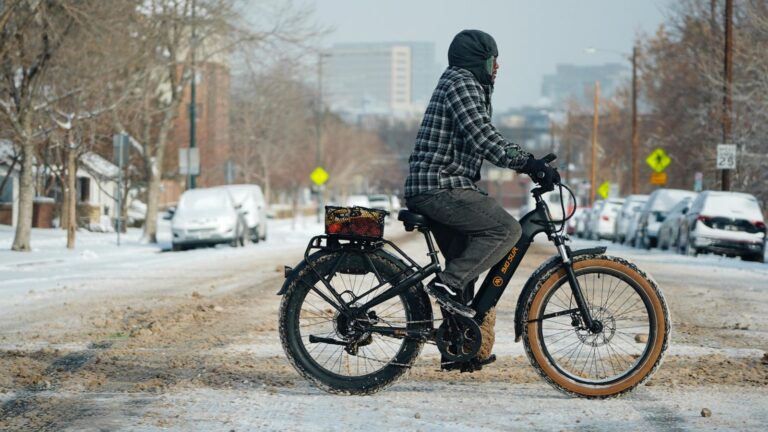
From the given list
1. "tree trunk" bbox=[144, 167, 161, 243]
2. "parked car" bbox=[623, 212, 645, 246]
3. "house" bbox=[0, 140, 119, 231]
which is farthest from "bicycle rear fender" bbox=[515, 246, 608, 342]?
"house" bbox=[0, 140, 119, 231]

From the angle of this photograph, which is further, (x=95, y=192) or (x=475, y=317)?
(x=95, y=192)

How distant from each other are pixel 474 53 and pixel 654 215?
99.6ft

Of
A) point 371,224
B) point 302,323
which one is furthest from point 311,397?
point 371,224

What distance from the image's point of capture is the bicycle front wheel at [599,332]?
696 cm

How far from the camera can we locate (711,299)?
50.8ft

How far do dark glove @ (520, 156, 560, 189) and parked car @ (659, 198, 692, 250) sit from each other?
25.6 meters

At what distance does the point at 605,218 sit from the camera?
48.6 meters

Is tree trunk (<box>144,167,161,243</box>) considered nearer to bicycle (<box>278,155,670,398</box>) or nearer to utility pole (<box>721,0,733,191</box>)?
utility pole (<box>721,0,733,191</box>)

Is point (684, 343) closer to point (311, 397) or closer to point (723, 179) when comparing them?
point (311, 397)

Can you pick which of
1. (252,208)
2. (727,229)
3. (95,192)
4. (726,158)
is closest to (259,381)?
(727,229)

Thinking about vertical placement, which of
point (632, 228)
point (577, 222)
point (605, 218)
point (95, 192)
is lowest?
point (577, 222)

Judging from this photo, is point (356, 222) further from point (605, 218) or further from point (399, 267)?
point (605, 218)

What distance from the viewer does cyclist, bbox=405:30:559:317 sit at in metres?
6.95

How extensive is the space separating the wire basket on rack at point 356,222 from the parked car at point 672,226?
84.1 ft
